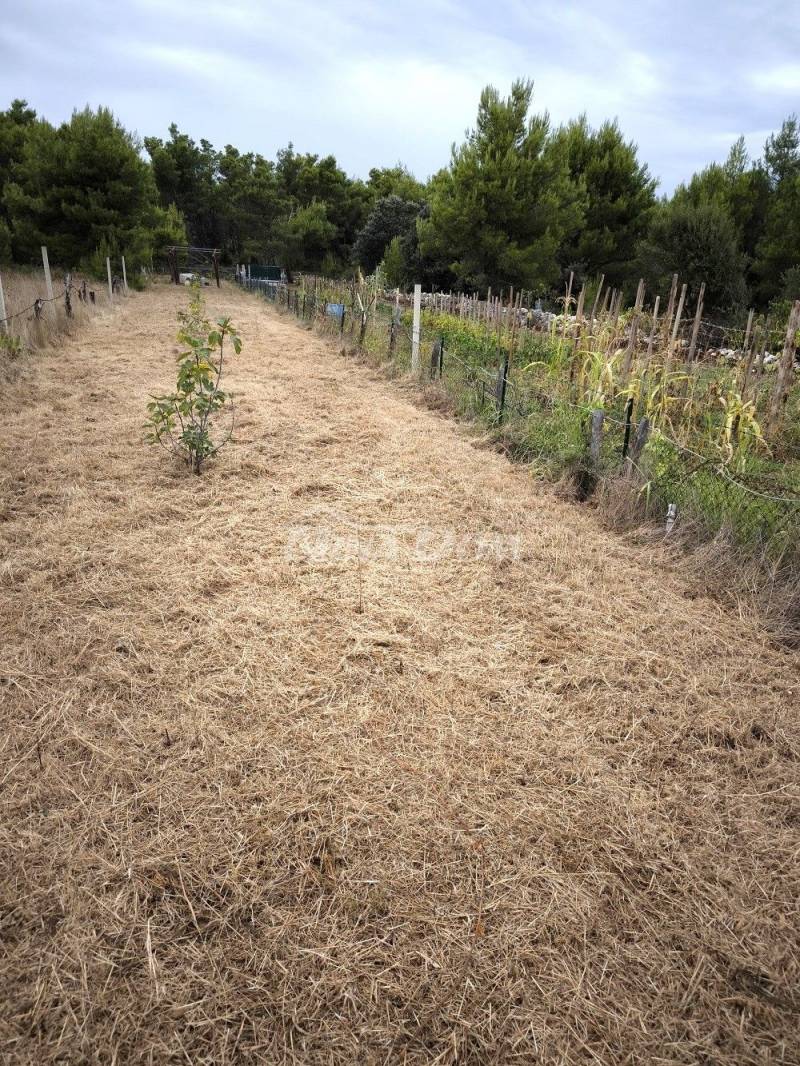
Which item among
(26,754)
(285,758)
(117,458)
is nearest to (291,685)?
(285,758)

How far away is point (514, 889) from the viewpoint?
1.60 metres

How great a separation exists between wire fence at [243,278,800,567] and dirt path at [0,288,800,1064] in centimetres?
53

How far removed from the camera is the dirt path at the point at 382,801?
134 centimetres

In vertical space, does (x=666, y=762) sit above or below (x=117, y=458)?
below

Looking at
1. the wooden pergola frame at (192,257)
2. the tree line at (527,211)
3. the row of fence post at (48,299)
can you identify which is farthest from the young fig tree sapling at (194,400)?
the wooden pergola frame at (192,257)

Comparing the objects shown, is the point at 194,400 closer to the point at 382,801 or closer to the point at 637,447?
the point at 637,447

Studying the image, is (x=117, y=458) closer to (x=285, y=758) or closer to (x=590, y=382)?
(x=285, y=758)

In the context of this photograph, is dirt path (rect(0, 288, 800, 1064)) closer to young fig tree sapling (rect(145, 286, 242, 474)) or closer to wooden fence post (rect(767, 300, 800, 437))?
young fig tree sapling (rect(145, 286, 242, 474))

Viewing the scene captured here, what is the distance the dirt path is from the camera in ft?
4.38

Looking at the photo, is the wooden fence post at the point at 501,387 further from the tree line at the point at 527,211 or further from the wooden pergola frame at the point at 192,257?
the wooden pergola frame at the point at 192,257

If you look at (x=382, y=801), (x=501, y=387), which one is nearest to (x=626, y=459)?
(x=501, y=387)

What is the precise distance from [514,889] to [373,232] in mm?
34691

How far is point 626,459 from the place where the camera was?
13.7ft

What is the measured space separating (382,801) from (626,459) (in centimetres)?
320
